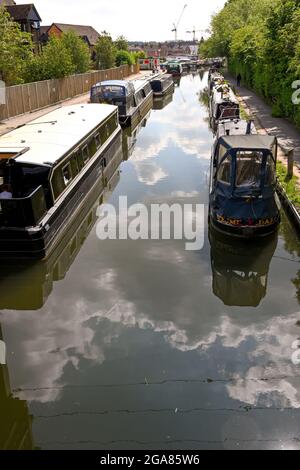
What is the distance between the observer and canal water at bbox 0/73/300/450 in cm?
629

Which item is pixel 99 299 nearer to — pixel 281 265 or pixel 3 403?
pixel 3 403

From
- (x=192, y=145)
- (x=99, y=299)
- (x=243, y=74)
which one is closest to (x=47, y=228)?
(x=99, y=299)

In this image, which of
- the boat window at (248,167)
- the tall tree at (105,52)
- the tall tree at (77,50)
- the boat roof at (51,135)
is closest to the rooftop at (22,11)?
the tall tree at (105,52)

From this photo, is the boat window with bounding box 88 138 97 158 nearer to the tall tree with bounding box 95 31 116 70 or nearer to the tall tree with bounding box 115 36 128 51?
the tall tree with bounding box 95 31 116 70

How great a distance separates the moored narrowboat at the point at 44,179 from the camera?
10.6 m

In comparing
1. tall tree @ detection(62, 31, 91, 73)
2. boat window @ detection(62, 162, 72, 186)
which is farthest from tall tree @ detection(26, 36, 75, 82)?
boat window @ detection(62, 162, 72, 186)

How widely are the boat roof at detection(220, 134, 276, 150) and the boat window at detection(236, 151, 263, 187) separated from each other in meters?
0.17

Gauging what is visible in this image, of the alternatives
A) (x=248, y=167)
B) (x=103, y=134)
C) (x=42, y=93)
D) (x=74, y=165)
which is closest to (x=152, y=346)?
(x=248, y=167)

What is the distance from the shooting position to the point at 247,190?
10898 millimetres

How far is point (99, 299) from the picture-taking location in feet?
31.1

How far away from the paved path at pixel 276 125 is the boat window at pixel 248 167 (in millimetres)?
5262

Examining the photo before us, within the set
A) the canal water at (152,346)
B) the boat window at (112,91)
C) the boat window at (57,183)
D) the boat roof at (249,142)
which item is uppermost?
the boat window at (112,91)

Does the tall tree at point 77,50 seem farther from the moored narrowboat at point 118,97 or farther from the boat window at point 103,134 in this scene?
the boat window at point 103,134
